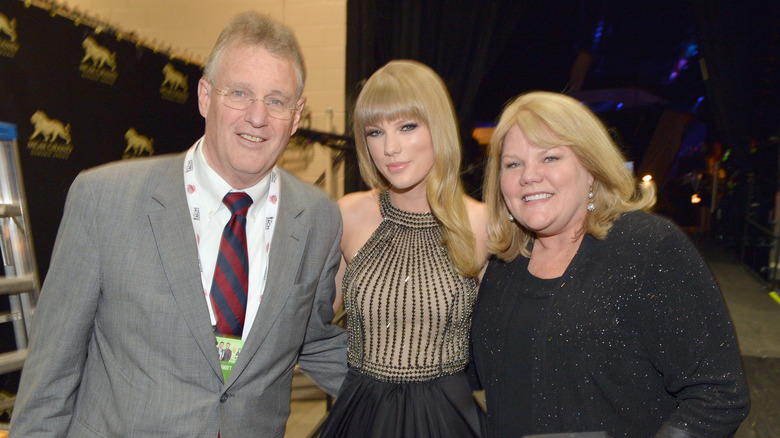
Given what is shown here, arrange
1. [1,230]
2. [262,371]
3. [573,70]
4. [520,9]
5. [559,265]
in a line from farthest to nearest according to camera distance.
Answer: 1. [573,70]
2. [520,9]
3. [1,230]
4. [559,265]
5. [262,371]

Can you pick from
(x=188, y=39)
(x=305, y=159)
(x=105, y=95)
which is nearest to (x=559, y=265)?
(x=105, y=95)

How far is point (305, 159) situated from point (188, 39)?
172 centimetres

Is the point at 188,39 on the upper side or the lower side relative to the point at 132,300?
upper

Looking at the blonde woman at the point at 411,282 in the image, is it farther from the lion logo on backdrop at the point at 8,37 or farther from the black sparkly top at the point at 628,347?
the lion logo on backdrop at the point at 8,37

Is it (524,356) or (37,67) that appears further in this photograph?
(37,67)

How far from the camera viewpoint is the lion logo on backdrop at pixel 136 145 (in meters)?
3.52

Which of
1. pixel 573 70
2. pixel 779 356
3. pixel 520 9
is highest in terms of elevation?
pixel 520 9

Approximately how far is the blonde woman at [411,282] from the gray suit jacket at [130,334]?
555mm

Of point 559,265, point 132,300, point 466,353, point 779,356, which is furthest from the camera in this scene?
point 779,356

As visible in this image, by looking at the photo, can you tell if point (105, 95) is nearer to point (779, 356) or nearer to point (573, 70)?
point (779, 356)

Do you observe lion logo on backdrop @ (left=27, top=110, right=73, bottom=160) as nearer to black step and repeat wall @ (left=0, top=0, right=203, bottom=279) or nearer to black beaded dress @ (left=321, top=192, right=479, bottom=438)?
black step and repeat wall @ (left=0, top=0, right=203, bottom=279)

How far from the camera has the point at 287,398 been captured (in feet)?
5.01

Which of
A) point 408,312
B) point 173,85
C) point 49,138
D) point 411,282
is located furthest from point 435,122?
point 173,85

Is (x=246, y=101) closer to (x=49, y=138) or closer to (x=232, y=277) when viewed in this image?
(x=232, y=277)
